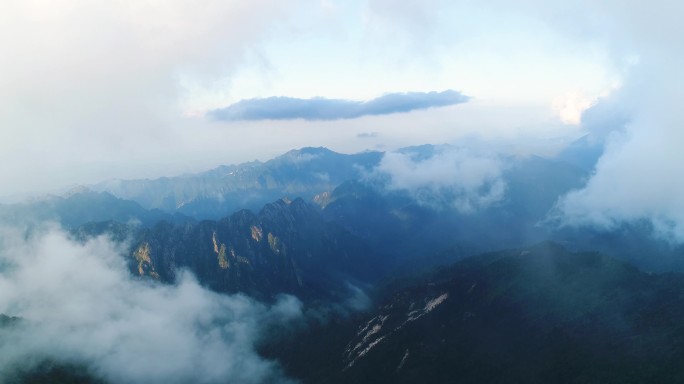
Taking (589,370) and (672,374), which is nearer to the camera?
(672,374)

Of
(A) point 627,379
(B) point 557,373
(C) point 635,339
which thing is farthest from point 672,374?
(B) point 557,373

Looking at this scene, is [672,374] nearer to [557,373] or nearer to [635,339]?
[635,339]

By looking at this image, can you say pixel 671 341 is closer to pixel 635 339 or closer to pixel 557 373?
pixel 635 339

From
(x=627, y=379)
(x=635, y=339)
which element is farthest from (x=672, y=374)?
(x=635, y=339)

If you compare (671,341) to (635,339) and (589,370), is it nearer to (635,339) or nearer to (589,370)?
(635,339)

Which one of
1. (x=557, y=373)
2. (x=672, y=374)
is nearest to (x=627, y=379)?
(x=672, y=374)

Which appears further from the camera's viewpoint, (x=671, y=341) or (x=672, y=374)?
(x=671, y=341)

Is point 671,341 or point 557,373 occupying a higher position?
point 671,341
